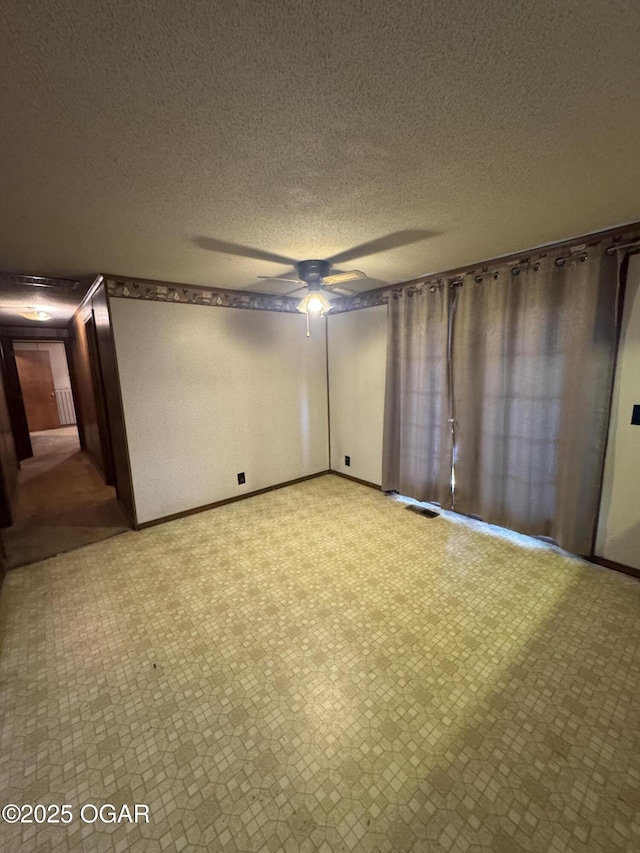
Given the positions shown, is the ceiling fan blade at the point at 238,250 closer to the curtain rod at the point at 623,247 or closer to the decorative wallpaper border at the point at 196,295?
the decorative wallpaper border at the point at 196,295

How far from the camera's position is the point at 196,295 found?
3.06m

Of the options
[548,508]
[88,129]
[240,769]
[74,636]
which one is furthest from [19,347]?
[548,508]

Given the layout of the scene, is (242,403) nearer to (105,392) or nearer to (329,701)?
(105,392)

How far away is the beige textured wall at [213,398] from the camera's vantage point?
288 cm

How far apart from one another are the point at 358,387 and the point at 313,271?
1.65 metres

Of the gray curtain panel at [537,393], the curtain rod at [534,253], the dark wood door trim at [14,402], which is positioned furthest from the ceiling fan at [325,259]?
the dark wood door trim at [14,402]

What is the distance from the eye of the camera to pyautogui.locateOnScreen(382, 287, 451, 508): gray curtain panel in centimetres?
296

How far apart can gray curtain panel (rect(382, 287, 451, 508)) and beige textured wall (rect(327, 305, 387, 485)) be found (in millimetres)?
203

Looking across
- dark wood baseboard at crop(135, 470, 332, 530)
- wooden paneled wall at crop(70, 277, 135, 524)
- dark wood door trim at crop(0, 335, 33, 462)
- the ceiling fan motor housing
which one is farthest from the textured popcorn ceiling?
dark wood door trim at crop(0, 335, 33, 462)

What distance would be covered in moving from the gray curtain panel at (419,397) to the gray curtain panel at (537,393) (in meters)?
0.15

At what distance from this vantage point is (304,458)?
413cm

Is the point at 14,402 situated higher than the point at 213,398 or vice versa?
the point at 213,398

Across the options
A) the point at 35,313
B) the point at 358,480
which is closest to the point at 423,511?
the point at 358,480

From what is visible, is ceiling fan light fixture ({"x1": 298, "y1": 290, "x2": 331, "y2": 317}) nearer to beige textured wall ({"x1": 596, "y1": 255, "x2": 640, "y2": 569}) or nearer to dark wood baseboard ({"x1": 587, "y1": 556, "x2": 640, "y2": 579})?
beige textured wall ({"x1": 596, "y1": 255, "x2": 640, "y2": 569})
